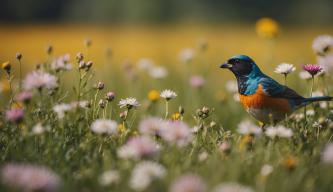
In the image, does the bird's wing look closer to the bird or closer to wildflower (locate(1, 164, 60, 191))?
the bird

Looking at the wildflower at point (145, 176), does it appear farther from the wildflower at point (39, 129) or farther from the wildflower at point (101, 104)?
the wildflower at point (101, 104)

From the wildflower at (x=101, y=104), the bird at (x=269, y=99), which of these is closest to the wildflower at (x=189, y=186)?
the wildflower at (x=101, y=104)

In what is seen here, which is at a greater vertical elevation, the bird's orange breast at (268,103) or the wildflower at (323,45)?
the wildflower at (323,45)

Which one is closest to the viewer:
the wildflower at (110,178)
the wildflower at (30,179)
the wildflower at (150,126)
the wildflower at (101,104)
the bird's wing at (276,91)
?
the wildflower at (30,179)

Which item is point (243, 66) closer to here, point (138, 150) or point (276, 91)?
point (276, 91)

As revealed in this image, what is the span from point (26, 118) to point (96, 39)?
1590cm

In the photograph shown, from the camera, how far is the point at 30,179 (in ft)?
6.22

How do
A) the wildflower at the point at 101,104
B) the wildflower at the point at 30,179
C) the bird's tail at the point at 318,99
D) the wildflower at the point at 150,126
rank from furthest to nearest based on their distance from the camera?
the bird's tail at the point at 318,99
the wildflower at the point at 101,104
the wildflower at the point at 150,126
the wildflower at the point at 30,179

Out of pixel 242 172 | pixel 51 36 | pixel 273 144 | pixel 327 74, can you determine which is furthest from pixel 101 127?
pixel 51 36

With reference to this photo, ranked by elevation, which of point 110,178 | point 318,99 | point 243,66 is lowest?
point 110,178

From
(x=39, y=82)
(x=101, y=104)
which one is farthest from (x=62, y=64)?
(x=39, y=82)

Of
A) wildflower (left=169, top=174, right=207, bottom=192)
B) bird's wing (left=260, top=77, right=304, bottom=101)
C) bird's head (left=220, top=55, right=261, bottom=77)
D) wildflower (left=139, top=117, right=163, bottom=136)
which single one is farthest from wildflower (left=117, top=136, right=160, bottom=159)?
bird's head (left=220, top=55, right=261, bottom=77)

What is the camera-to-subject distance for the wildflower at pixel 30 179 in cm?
189

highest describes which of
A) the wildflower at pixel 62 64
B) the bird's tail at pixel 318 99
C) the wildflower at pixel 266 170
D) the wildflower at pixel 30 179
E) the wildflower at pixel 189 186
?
the wildflower at pixel 62 64
